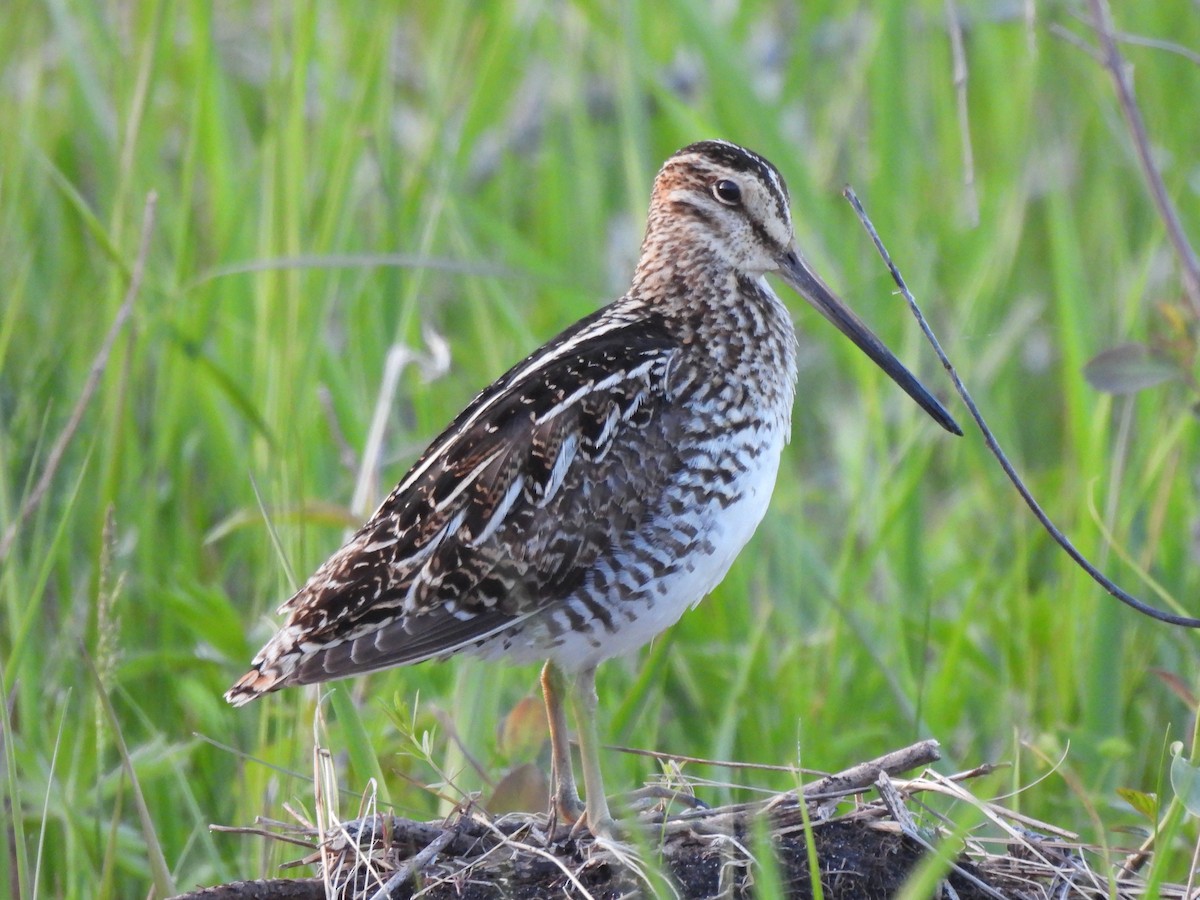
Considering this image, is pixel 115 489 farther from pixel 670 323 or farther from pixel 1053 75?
pixel 1053 75

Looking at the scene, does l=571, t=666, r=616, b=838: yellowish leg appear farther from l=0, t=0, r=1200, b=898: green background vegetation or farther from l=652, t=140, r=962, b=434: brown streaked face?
l=652, t=140, r=962, b=434: brown streaked face

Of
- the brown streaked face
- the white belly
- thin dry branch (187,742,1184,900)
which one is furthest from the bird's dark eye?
thin dry branch (187,742,1184,900)

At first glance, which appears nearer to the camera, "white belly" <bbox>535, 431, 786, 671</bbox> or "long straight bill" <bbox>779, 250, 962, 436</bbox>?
"white belly" <bbox>535, 431, 786, 671</bbox>

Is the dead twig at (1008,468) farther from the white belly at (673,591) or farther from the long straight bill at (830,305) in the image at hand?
the long straight bill at (830,305)

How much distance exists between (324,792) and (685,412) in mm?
918

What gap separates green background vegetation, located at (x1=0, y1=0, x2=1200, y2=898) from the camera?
368cm

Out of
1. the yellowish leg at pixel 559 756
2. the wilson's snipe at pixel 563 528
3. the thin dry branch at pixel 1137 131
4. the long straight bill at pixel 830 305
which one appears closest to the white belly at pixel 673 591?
the wilson's snipe at pixel 563 528

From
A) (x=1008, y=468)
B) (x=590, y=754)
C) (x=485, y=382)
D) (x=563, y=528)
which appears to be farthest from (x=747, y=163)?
(x=485, y=382)

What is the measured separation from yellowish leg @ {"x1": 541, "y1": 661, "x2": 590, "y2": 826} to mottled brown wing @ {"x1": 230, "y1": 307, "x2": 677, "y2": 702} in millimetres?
304

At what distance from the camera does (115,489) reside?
4113mm

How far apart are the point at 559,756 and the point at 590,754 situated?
0.57ft

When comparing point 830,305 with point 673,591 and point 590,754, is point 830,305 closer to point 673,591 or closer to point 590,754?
point 673,591

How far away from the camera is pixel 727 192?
3527 millimetres

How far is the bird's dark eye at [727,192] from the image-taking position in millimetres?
A: 3514
